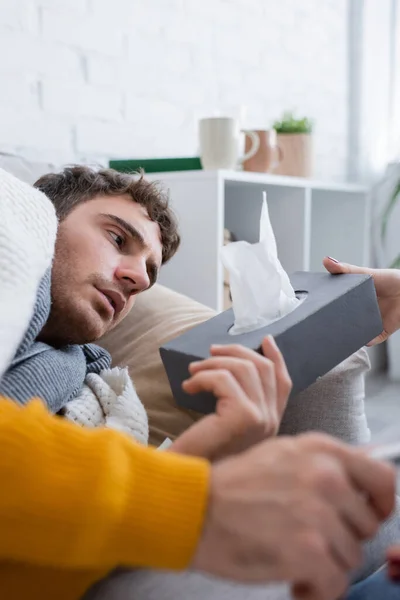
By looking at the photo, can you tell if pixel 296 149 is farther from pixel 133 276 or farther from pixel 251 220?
pixel 133 276

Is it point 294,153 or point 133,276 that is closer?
point 133,276

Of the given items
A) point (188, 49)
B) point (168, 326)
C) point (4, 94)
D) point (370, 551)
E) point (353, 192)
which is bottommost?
point (370, 551)

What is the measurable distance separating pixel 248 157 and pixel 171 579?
1.39 meters

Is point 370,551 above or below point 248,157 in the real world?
below

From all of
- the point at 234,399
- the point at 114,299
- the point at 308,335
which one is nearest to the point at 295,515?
the point at 234,399

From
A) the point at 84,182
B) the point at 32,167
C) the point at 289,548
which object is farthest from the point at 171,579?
the point at 32,167

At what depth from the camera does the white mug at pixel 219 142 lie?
5.30 feet

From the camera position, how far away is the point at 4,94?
152 centimetres

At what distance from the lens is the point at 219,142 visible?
63.7 inches

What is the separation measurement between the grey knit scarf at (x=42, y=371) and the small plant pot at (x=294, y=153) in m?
1.33

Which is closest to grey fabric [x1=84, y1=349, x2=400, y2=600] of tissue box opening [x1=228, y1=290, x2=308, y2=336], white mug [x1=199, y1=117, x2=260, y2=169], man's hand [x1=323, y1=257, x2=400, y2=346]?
man's hand [x1=323, y1=257, x2=400, y2=346]

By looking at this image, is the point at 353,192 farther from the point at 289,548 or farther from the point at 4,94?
the point at 289,548

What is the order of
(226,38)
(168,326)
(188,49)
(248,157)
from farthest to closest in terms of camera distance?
(226,38) → (188,49) → (248,157) → (168,326)

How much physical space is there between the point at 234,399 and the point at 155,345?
1.85 feet
